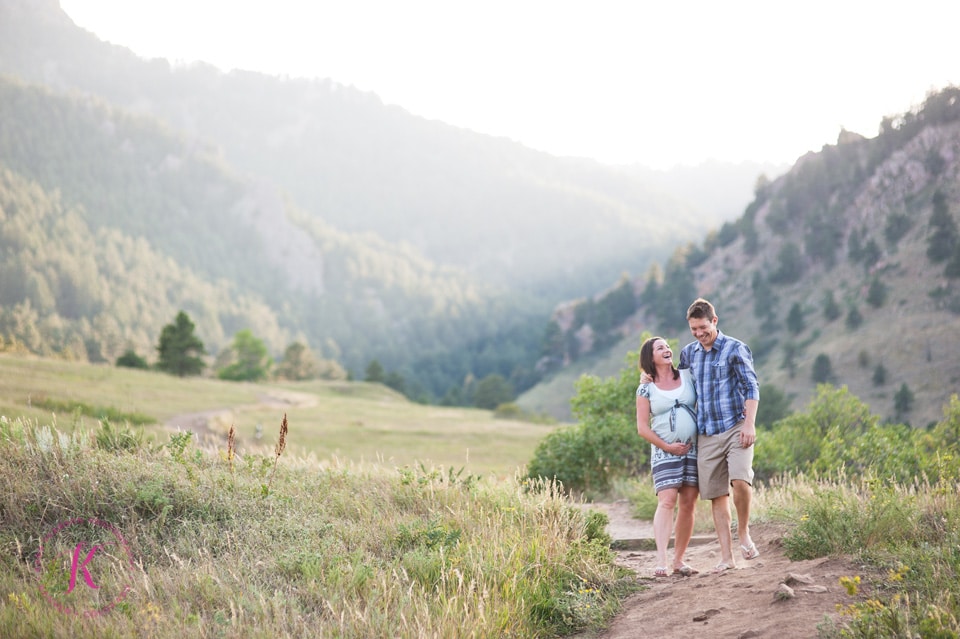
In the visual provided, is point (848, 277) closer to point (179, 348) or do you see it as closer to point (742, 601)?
point (179, 348)

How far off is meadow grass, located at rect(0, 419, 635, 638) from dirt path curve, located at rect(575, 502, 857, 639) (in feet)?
1.09

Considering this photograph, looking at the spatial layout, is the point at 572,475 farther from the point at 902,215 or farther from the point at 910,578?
the point at 902,215

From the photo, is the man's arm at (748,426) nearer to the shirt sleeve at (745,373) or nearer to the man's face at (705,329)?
the shirt sleeve at (745,373)

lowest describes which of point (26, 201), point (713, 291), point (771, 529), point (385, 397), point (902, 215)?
point (385, 397)

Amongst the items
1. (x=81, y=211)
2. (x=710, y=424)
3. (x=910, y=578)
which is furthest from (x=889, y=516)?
(x=81, y=211)

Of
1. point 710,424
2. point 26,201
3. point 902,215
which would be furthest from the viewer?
point 26,201

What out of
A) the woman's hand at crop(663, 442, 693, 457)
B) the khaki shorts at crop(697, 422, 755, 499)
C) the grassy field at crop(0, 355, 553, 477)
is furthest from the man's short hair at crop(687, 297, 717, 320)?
the grassy field at crop(0, 355, 553, 477)

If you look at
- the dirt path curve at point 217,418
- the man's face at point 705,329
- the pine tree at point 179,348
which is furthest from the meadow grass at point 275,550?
the pine tree at point 179,348

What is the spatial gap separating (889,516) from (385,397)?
7092 cm

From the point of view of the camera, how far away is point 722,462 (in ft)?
19.6

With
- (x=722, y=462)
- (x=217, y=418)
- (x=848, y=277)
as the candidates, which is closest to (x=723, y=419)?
(x=722, y=462)

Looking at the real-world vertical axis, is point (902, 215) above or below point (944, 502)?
above

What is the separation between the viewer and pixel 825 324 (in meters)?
74.5

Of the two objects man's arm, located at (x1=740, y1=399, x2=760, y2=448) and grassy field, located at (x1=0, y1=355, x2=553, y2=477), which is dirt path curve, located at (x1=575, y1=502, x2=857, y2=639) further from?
grassy field, located at (x1=0, y1=355, x2=553, y2=477)
